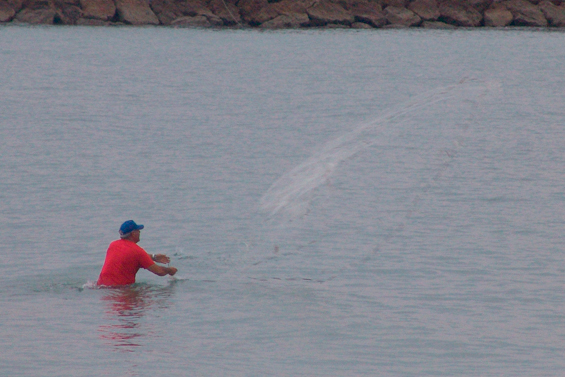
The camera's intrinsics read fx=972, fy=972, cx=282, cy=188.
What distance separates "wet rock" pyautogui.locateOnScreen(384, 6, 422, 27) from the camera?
242 ft

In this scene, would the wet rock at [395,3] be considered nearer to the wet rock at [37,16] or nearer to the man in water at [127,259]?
the wet rock at [37,16]

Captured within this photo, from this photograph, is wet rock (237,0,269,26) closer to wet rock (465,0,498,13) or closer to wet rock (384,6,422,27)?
wet rock (384,6,422,27)

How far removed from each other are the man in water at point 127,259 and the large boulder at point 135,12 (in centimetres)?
5768

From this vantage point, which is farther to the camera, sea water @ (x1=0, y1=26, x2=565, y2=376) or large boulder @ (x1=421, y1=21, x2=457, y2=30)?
large boulder @ (x1=421, y1=21, x2=457, y2=30)

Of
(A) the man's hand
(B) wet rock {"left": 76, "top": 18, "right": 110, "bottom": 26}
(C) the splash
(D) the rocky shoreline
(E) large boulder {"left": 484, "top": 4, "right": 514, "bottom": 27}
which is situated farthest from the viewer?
(E) large boulder {"left": 484, "top": 4, "right": 514, "bottom": 27}

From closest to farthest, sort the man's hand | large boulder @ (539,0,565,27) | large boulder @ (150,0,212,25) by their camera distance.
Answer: the man's hand < large boulder @ (150,0,212,25) < large boulder @ (539,0,565,27)

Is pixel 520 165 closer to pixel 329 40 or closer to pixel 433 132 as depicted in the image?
pixel 433 132

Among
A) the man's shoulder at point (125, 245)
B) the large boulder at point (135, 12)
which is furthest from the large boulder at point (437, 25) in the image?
the man's shoulder at point (125, 245)

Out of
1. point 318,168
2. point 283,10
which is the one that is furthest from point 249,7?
point 318,168

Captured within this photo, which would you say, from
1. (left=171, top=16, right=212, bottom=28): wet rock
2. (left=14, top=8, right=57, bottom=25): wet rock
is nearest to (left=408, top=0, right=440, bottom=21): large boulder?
(left=171, top=16, right=212, bottom=28): wet rock

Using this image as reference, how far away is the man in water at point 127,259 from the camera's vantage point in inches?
625

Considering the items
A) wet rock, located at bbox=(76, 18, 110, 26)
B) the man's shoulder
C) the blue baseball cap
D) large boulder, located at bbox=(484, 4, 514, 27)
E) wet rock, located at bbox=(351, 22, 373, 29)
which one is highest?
the blue baseball cap

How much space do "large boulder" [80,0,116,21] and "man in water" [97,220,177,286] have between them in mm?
57806

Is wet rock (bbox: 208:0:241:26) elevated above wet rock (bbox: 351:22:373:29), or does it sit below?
above
